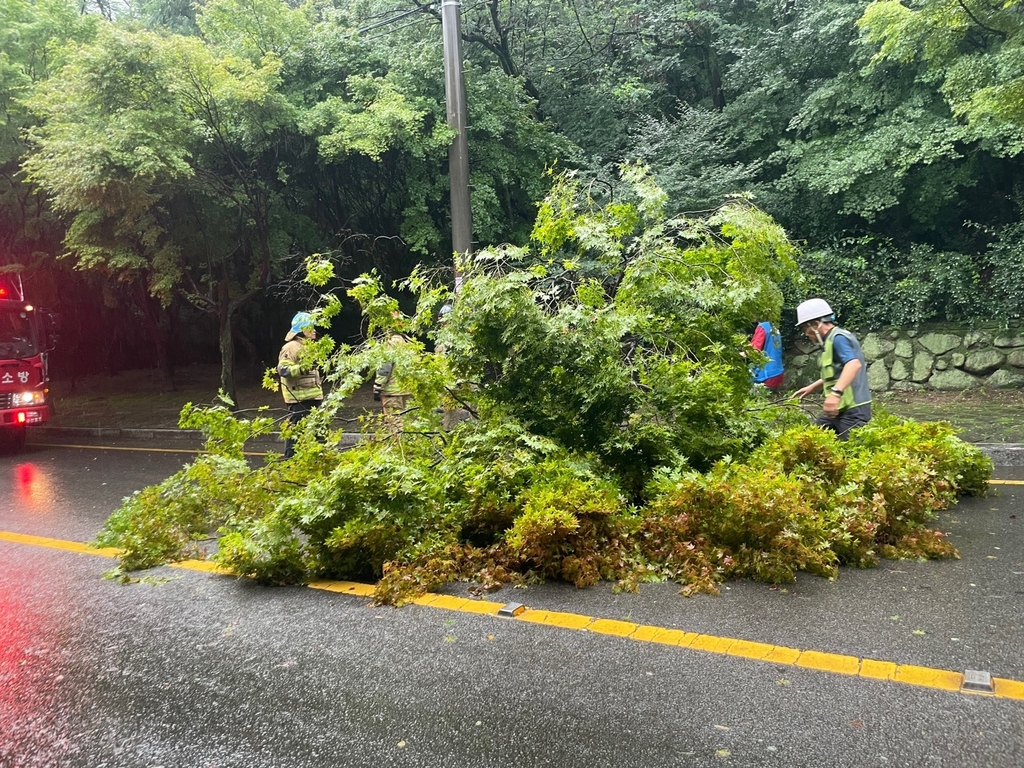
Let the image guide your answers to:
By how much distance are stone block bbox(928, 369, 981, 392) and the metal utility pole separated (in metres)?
8.13

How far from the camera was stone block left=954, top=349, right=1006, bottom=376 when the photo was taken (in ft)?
40.5

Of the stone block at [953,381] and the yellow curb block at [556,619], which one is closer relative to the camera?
the yellow curb block at [556,619]

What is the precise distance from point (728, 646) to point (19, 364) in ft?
43.7

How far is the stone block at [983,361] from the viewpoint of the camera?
40.5ft

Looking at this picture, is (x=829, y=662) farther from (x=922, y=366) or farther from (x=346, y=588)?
(x=922, y=366)

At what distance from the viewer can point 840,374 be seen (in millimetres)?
6586

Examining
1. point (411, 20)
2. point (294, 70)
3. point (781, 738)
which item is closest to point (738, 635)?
point (781, 738)

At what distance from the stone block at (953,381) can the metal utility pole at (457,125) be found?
8.13 meters

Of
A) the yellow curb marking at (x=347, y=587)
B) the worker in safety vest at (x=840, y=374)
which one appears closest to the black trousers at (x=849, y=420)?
the worker in safety vest at (x=840, y=374)

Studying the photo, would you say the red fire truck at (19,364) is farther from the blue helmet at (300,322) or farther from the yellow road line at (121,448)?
the blue helmet at (300,322)

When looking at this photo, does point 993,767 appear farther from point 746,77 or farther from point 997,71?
point 746,77

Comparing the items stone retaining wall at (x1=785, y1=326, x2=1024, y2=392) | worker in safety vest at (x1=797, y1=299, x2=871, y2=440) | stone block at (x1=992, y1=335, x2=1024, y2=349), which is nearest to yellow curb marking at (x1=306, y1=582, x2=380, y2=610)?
worker in safety vest at (x1=797, y1=299, x2=871, y2=440)

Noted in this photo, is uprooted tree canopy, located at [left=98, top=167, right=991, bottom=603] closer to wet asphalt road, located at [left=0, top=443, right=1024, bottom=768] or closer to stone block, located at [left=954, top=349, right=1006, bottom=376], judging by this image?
wet asphalt road, located at [left=0, top=443, right=1024, bottom=768]

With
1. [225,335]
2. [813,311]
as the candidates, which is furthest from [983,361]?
[225,335]
